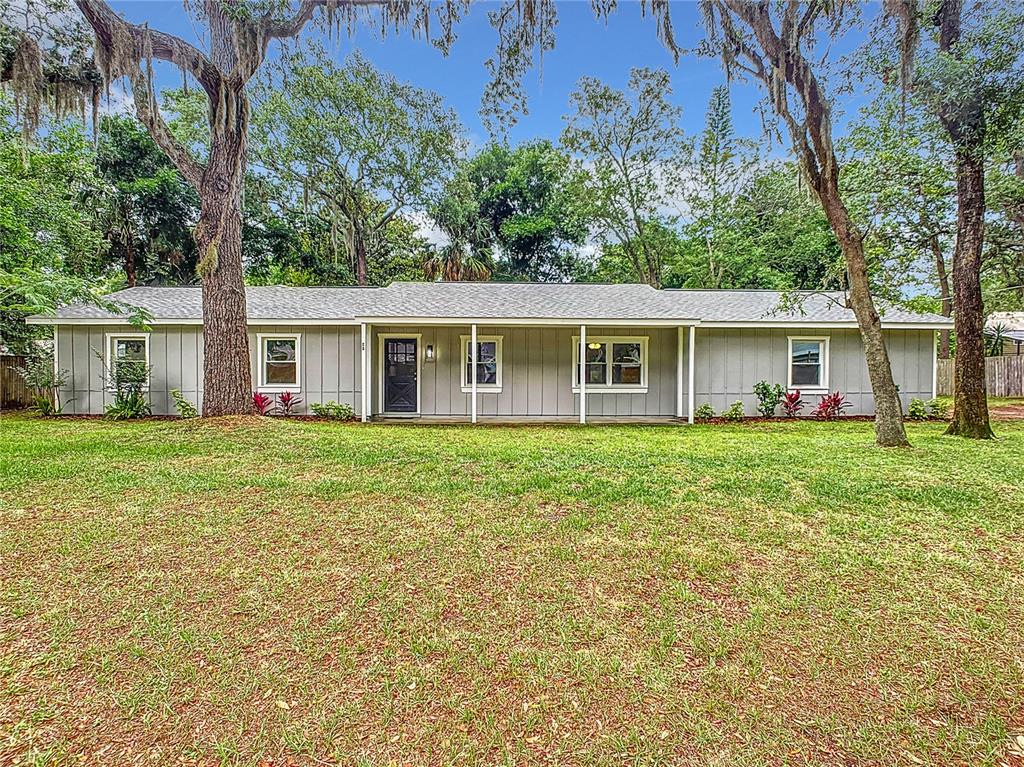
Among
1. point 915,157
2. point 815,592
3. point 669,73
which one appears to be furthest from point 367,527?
point 669,73

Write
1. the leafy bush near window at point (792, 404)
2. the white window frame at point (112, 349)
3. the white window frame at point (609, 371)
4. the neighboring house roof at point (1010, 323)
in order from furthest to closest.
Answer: the neighboring house roof at point (1010, 323), the white window frame at point (609, 371), the leafy bush near window at point (792, 404), the white window frame at point (112, 349)

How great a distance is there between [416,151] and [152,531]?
2124 centimetres

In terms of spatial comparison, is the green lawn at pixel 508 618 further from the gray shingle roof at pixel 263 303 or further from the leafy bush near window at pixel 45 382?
the leafy bush near window at pixel 45 382

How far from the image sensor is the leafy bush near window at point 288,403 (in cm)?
1103

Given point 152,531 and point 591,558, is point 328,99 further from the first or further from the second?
point 591,558

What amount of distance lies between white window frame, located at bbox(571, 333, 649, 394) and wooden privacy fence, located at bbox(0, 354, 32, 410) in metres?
13.4

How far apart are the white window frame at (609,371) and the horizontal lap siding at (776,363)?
1176 millimetres

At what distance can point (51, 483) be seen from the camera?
494 cm

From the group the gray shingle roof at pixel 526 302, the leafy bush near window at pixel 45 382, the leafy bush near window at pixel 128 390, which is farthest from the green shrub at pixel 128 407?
the gray shingle roof at pixel 526 302

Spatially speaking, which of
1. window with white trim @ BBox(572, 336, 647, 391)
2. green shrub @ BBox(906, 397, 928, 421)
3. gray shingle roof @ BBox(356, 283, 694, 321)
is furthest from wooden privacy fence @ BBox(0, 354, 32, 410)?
green shrub @ BBox(906, 397, 928, 421)

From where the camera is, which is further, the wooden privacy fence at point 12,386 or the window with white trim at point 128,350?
the wooden privacy fence at point 12,386

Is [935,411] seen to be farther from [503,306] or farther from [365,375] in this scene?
[365,375]

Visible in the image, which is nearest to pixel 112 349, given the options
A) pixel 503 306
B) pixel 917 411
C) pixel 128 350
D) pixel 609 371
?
pixel 128 350

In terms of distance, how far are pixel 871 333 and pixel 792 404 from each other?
13.7 feet
